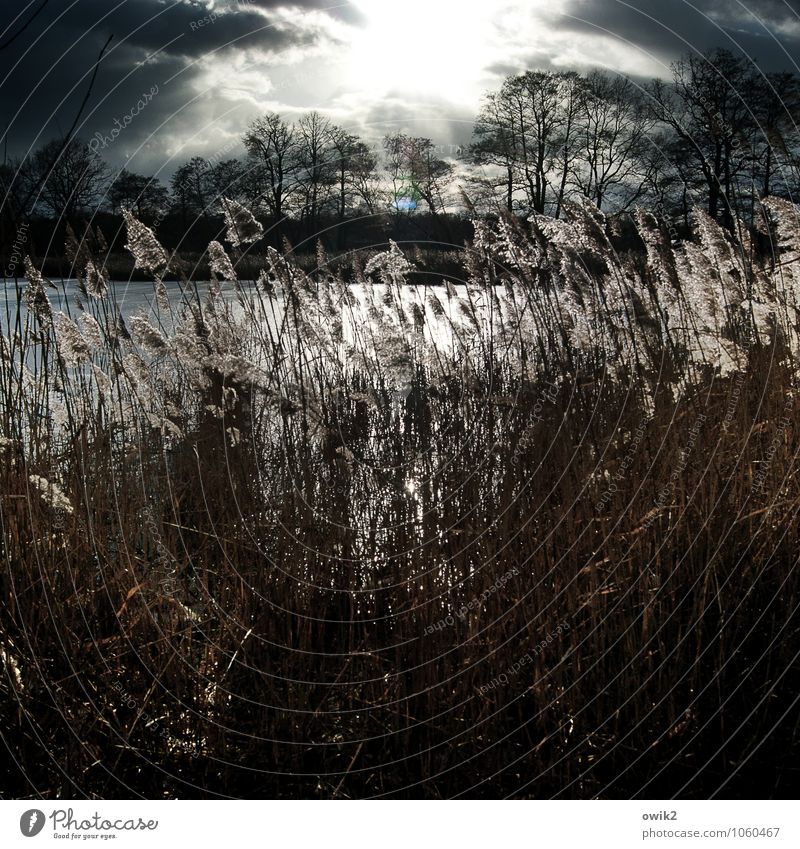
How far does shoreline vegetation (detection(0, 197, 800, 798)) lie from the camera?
1943 mm

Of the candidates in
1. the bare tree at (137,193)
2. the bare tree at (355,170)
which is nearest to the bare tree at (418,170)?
the bare tree at (355,170)

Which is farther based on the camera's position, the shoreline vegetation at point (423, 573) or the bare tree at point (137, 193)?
the bare tree at point (137, 193)

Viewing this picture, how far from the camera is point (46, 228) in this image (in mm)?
4996

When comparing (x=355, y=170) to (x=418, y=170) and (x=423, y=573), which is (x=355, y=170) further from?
(x=423, y=573)

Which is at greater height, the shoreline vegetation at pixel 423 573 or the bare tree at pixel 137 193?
the bare tree at pixel 137 193

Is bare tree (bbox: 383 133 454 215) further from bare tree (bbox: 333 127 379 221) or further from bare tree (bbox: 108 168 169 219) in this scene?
bare tree (bbox: 108 168 169 219)

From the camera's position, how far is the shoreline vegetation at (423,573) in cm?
194

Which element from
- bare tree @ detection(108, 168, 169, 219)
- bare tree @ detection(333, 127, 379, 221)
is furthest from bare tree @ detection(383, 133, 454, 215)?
bare tree @ detection(108, 168, 169, 219)

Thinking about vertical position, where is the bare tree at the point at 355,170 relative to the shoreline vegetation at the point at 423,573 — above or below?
above

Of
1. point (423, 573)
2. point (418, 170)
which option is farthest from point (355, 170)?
point (423, 573)

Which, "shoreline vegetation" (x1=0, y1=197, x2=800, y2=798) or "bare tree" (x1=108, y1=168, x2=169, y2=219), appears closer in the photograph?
"shoreline vegetation" (x1=0, y1=197, x2=800, y2=798)

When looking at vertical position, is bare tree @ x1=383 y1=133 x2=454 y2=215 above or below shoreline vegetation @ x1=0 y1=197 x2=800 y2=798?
above

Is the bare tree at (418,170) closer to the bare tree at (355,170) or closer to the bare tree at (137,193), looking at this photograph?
the bare tree at (355,170)

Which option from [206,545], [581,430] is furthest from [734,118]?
[206,545]
